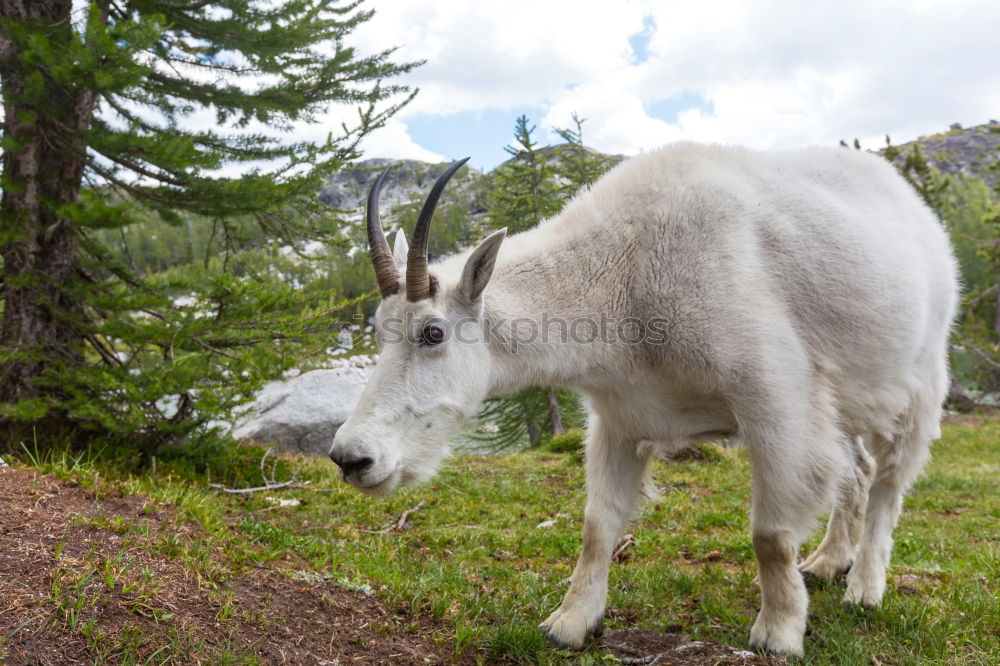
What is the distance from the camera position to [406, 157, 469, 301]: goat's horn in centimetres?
346

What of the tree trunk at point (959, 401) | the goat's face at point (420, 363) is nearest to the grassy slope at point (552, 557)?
the goat's face at point (420, 363)

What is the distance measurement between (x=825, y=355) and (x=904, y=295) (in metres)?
0.83

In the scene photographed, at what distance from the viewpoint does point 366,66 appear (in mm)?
8766

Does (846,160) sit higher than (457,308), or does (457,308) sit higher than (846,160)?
(846,160)

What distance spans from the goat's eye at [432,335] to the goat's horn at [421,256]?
185 millimetres

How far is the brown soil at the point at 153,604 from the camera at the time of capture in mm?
3096

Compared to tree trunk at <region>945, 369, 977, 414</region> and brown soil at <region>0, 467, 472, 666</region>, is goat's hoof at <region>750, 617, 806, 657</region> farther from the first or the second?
tree trunk at <region>945, 369, 977, 414</region>

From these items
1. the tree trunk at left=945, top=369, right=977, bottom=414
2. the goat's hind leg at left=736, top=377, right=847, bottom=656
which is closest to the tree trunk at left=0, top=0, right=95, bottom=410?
the goat's hind leg at left=736, top=377, right=847, bottom=656

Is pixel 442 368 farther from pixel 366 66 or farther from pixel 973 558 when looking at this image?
pixel 366 66

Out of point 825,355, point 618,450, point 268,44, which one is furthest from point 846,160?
point 268,44

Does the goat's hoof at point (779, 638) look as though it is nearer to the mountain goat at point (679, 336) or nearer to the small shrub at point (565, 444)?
the mountain goat at point (679, 336)

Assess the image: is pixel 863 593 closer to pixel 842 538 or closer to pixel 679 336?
pixel 842 538

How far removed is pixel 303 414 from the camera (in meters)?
13.3

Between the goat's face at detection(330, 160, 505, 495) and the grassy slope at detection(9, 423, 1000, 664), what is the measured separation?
3.90ft
